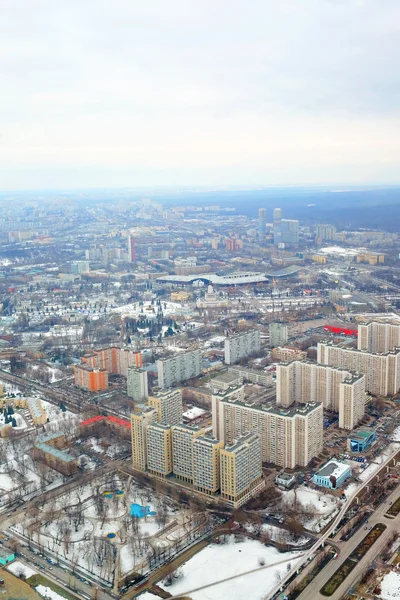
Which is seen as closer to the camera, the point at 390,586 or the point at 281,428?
the point at 390,586

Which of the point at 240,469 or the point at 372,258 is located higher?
the point at 372,258

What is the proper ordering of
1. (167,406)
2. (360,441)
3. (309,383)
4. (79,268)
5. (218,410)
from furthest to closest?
1. (79,268)
2. (309,383)
3. (167,406)
4. (218,410)
5. (360,441)

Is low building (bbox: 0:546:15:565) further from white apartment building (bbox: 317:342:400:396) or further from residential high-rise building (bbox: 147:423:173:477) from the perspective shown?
white apartment building (bbox: 317:342:400:396)

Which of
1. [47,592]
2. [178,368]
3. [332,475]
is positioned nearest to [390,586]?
[332,475]

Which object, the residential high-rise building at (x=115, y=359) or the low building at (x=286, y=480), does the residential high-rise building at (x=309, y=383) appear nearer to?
the low building at (x=286, y=480)

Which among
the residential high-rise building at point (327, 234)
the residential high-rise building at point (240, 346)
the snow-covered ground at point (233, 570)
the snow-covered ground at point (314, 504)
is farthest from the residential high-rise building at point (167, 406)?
the residential high-rise building at point (327, 234)

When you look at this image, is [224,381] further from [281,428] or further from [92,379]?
[281,428]

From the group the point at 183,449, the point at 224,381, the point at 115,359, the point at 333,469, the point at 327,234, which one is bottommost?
the point at 333,469
